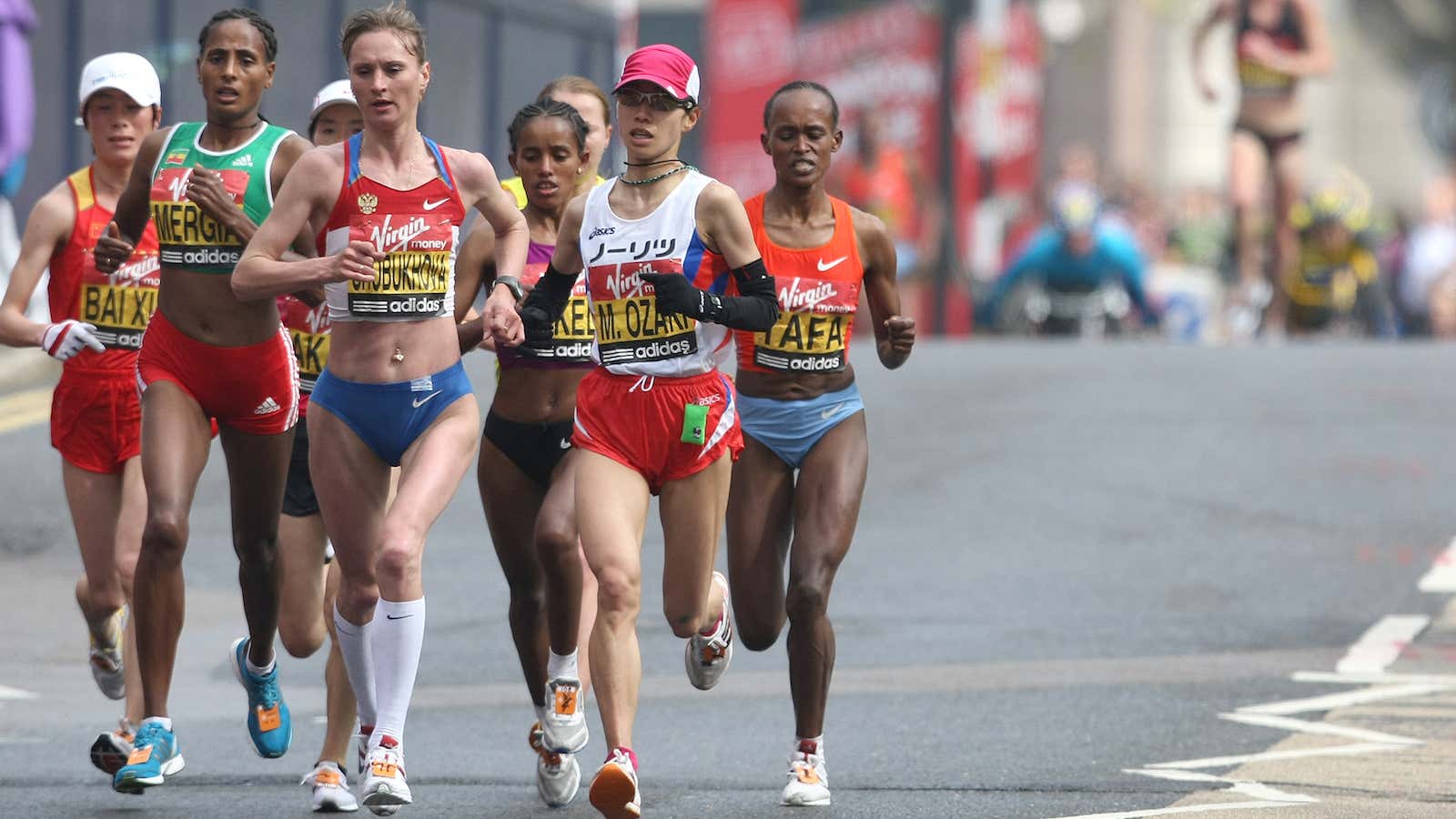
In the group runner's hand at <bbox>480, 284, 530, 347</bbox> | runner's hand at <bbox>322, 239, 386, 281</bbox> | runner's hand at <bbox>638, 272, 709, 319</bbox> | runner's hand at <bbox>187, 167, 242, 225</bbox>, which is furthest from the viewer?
runner's hand at <bbox>187, 167, 242, 225</bbox>

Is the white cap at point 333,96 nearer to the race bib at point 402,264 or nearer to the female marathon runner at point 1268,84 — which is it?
the race bib at point 402,264

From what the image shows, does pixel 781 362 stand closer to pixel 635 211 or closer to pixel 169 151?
pixel 635 211

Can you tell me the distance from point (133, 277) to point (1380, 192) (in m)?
53.1

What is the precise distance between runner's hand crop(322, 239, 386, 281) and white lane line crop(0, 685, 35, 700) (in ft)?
12.4

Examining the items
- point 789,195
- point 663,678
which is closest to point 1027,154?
point 663,678

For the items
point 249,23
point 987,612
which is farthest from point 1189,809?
point 987,612

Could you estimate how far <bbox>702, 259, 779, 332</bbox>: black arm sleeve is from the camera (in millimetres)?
7909

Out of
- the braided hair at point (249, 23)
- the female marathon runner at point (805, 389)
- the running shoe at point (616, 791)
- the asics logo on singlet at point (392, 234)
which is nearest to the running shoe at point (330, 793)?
the running shoe at point (616, 791)

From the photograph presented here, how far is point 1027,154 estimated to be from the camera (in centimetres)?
3459

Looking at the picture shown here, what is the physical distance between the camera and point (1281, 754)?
945 cm

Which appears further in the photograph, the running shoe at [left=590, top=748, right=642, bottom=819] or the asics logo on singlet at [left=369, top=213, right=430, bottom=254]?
the asics logo on singlet at [left=369, top=213, right=430, bottom=254]

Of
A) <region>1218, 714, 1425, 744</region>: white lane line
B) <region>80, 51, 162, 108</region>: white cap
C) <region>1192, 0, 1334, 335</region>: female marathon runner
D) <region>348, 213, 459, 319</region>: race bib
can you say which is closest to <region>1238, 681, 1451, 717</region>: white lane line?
<region>1218, 714, 1425, 744</region>: white lane line

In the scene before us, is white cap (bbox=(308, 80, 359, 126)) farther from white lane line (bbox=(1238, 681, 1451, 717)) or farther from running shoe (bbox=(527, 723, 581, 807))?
white lane line (bbox=(1238, 681, 1451, 717))

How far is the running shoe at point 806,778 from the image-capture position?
27.5 ft
